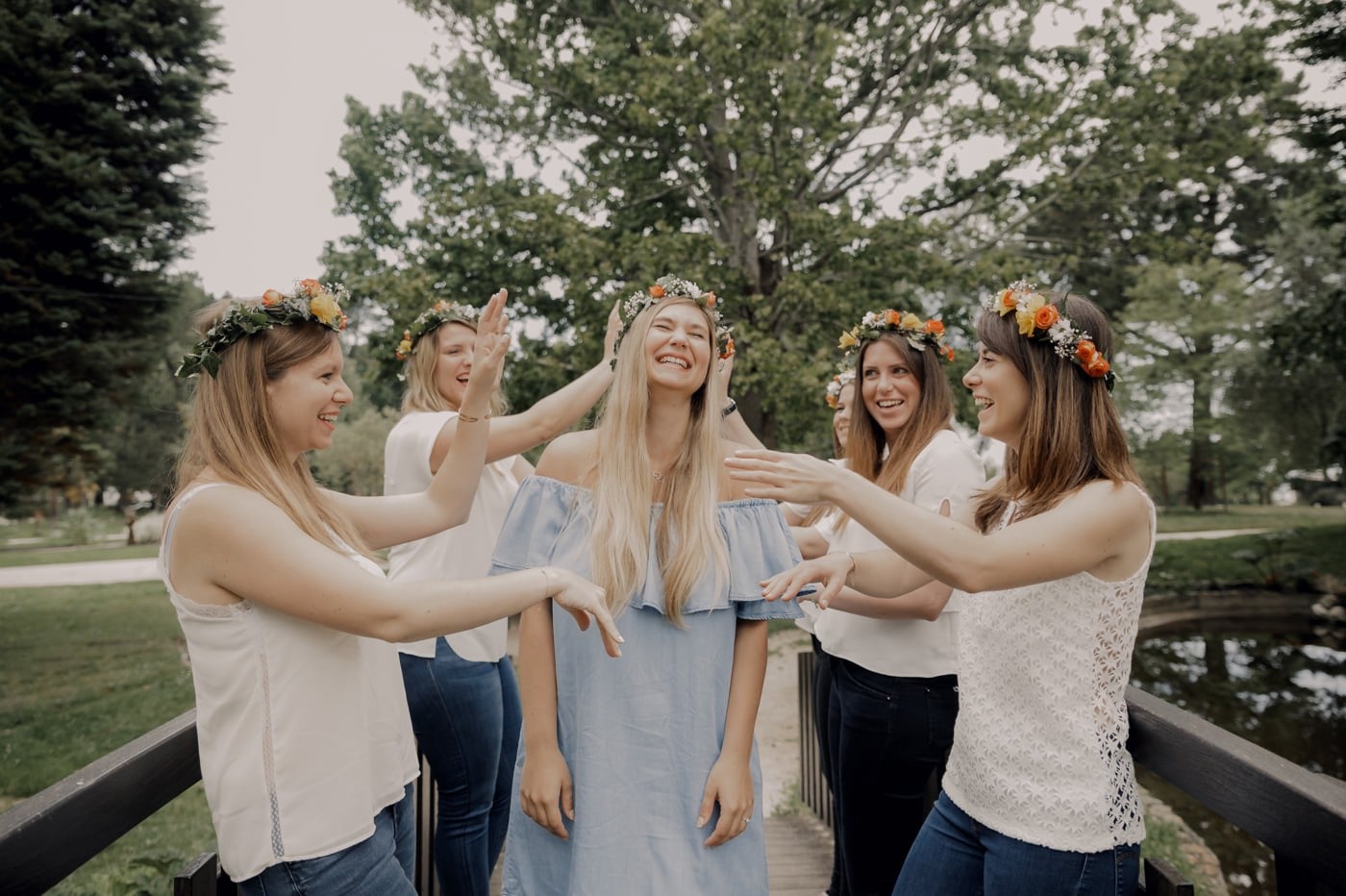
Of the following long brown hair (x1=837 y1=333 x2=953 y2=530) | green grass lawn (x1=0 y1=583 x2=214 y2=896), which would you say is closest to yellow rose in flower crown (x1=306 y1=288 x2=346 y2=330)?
long brown hair (x1=837 y1=333 x2=953 y2=530)

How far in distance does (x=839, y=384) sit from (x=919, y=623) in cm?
169

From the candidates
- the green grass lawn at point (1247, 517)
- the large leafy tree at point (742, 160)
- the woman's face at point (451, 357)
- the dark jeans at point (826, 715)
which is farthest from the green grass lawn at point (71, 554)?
the green grass lawn at point (1247, 517)

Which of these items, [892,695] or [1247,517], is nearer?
[892,695]

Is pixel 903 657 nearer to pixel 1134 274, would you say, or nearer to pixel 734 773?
pixel 734 773

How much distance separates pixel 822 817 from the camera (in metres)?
5.27

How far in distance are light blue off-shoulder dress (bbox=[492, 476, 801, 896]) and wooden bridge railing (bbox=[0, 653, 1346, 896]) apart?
0.82 m

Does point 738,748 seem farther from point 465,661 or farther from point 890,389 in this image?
point 890,389

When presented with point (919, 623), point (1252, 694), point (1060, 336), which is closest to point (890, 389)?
point (919, 623)

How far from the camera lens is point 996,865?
1.92 metres

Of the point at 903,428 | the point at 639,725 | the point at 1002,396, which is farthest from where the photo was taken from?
the point at 903,428

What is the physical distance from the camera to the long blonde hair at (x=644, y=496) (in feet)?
6.67

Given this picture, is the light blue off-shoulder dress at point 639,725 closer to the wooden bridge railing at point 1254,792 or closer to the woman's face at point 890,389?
the wooden bridge railing at point 1254,792

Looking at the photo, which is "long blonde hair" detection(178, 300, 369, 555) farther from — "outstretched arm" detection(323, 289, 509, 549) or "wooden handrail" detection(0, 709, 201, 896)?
"wooden handrail" detection(0, 709, 201, 896)

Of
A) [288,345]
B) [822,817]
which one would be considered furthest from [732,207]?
[288,345]
